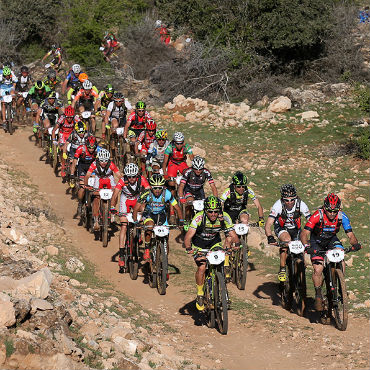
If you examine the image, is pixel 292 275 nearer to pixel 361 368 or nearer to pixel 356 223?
pixel 361 368

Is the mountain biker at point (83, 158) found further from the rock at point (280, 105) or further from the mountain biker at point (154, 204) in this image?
the rock at point (280, 105)

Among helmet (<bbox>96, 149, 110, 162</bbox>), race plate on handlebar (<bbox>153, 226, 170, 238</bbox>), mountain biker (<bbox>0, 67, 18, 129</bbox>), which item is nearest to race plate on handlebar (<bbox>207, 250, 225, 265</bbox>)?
race plate on handlebar (<bbox>153, 226, 170, 238</bbox>)

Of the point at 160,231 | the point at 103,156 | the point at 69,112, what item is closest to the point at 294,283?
the point at 160,231

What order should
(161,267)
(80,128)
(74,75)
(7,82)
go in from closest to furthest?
(161,267), (80,128), (74,75), (7,82)

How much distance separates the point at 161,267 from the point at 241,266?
63.4 inches

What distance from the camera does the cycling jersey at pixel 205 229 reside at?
11.8m

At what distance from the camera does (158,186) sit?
13547 millimetres

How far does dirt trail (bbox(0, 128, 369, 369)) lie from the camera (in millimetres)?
10617

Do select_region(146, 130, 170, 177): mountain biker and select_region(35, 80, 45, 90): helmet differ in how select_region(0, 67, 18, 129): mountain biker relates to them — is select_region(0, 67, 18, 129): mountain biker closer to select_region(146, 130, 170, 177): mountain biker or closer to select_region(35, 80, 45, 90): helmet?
select_region(35, 80, 45, 90): helmet

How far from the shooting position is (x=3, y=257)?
12.3 m

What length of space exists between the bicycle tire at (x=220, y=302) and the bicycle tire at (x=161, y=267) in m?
1.79

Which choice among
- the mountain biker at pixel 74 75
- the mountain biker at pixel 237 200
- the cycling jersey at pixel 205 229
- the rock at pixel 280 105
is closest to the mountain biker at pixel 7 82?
the mountain biker at pixel 74 75

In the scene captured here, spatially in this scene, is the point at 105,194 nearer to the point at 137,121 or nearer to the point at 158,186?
the point at 158,186

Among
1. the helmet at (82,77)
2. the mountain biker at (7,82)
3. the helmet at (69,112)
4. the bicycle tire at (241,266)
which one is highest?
the helmet at (82,77)
